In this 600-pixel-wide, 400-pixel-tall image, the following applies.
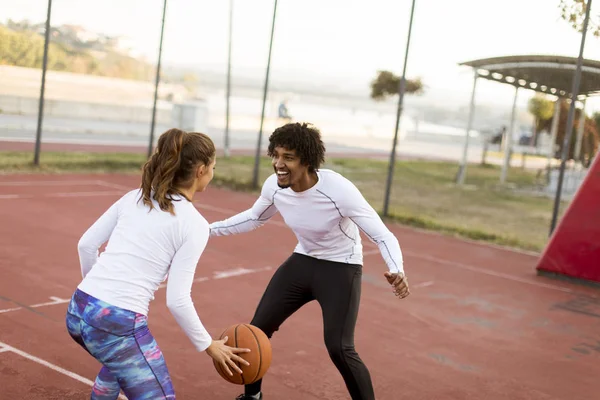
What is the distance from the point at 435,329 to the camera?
8227 millimetres

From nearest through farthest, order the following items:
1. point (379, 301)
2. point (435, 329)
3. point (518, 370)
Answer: point (518, 370)
point (435, 329)
point (379, 301)

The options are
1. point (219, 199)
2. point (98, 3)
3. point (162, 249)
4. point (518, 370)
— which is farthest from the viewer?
point (98, 3)

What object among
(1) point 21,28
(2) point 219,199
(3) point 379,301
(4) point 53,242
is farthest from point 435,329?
(1) point 21,28

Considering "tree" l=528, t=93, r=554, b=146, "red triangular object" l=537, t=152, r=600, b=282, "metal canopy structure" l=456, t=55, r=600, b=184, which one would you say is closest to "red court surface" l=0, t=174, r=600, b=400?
"red triangular object" l=537, t=152, r=600, b=282

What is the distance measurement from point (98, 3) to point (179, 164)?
57.9m

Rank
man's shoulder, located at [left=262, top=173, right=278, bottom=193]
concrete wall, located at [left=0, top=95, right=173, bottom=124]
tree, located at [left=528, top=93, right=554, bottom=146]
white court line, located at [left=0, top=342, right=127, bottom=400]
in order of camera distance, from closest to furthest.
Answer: man's shoulder, located at [left=262, top=173, right=278, bottom=193] → white court line, located at [left=0, top=342, right=127, bottom=400] → concrete wall, located at [left=0, top=95, right=173, bottom=124] → tree, located at [left=528, top=93, right=554, bottom=146]

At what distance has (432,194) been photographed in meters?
21.7

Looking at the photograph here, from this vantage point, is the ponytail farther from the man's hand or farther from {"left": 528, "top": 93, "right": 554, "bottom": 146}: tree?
{"left": 528, "top": 93, "right": 554, "bottom": 146}: tree

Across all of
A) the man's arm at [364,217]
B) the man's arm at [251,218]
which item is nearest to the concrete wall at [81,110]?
the man's arm at [251,218]

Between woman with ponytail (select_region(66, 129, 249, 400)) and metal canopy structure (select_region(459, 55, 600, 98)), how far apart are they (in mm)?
13630

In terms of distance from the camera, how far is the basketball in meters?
4.24

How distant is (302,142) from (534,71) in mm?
17346

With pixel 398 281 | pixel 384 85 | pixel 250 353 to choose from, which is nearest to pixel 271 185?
pixel 398 281

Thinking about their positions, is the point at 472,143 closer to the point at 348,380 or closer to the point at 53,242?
the point at 53,242
